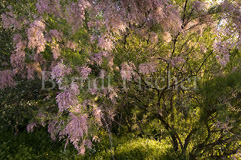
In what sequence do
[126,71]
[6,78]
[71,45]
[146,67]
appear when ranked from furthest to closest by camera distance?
[6,78]
[71,45]
[146,67]
[126,71]

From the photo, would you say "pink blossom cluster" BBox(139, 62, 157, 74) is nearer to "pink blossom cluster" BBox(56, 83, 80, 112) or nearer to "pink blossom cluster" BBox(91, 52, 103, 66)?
"pink blossom cluster" BBox(91, 52, 103, 66)

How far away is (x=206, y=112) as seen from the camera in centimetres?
379

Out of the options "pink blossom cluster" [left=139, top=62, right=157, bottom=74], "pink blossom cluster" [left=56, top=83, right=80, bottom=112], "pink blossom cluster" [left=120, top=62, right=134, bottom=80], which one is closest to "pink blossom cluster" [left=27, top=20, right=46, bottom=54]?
"pink blossom cluster" [left=56, top=83, right=80, bottom=112]

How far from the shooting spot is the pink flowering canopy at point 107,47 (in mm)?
2482

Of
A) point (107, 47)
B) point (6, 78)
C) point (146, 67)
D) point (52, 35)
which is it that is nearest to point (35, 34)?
point (52, 35)

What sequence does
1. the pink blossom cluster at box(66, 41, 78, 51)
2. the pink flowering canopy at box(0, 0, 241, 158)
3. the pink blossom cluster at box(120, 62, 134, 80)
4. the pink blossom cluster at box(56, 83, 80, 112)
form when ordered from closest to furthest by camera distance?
the pink blossom cluster at box(56, 83, 80, 112) → the pink flowering canopy at box(0, 0, 241, 158) → the pink blossom cluster at box(120, 62, 134, 80) → the pink blossom cluster at box(66, 41, 78, 51)

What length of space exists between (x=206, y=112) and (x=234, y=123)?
1.87ft

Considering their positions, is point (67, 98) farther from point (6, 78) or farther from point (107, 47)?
point (6, 78)

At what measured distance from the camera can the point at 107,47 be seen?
286 centimetres

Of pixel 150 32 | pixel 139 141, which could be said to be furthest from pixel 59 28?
pixel 139 141

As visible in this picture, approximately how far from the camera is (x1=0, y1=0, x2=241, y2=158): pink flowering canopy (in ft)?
8.14

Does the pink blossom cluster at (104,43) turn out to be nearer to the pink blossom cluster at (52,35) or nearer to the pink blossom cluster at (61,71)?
the pink blossom cluster at (61,71)

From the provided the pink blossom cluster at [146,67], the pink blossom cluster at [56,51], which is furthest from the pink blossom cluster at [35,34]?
the pink blossom cluster at [146,67]

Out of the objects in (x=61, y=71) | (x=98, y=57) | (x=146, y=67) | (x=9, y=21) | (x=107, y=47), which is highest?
(x=9, y=21)
